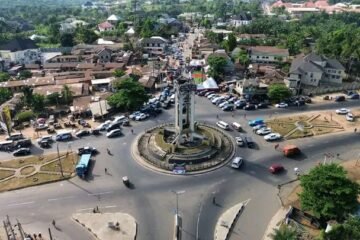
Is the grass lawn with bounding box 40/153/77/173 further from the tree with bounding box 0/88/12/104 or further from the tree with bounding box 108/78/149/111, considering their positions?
the tree with bounding box 0/88/12/104

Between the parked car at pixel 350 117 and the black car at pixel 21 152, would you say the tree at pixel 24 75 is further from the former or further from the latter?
the parked car at pixel 350 117

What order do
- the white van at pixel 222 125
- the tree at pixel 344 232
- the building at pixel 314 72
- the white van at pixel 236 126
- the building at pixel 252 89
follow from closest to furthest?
the tree at pixel 344 232, the white van at pixel 236 126, the white van at pixel 222 125, the building at pixel 252 89, the building at pixel 314 72

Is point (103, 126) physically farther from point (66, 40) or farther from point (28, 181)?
point (66, 40)

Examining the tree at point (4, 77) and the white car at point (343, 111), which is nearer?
the white car at point (343, 111)

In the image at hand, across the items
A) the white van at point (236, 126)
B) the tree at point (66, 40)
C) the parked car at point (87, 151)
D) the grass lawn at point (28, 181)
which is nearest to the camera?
the grass lawn at point (28, 181)

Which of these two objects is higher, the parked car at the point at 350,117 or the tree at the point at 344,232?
the tree at the point at 344,232

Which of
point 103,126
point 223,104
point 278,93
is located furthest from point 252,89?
point 103,126

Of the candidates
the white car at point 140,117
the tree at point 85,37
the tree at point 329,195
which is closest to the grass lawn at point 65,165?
the white car at point 140,117
